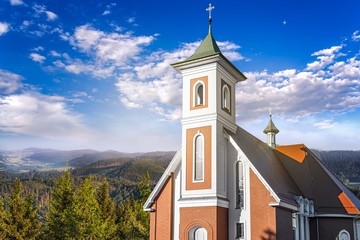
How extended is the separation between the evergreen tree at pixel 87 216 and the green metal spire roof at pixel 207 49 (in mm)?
14366

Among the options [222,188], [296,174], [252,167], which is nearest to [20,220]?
[222,188]

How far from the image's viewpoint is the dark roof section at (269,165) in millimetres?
22000

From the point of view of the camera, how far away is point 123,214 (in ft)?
142

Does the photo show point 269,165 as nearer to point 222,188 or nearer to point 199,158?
point 222,188

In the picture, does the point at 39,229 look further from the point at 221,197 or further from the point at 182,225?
the point at 221,197

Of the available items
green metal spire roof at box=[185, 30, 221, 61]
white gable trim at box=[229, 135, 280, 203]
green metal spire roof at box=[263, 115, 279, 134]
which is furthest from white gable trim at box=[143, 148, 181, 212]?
green metal spire roof at box=[263, 115, 279, 134]

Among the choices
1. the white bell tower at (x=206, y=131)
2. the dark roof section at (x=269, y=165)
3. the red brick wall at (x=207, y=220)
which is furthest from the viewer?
the dark roof section at (x=269, y=165)

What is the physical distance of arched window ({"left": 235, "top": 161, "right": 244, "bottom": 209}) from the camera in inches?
853

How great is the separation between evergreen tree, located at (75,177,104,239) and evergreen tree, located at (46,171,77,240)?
19.5 inches

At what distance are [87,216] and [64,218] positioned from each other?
7.06ft

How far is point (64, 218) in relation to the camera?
30031 millimetres

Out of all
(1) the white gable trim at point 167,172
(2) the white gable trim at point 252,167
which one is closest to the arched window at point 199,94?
(2) the white gable trim at point 252,167

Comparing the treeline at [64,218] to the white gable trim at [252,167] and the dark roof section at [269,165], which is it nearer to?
the dark roof section at [269,165]

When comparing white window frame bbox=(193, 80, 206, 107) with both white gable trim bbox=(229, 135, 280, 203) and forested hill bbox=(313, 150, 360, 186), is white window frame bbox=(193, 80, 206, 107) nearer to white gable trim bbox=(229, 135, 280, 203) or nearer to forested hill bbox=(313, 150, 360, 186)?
white gable trim bbox=(229, 135, 280, 203)
